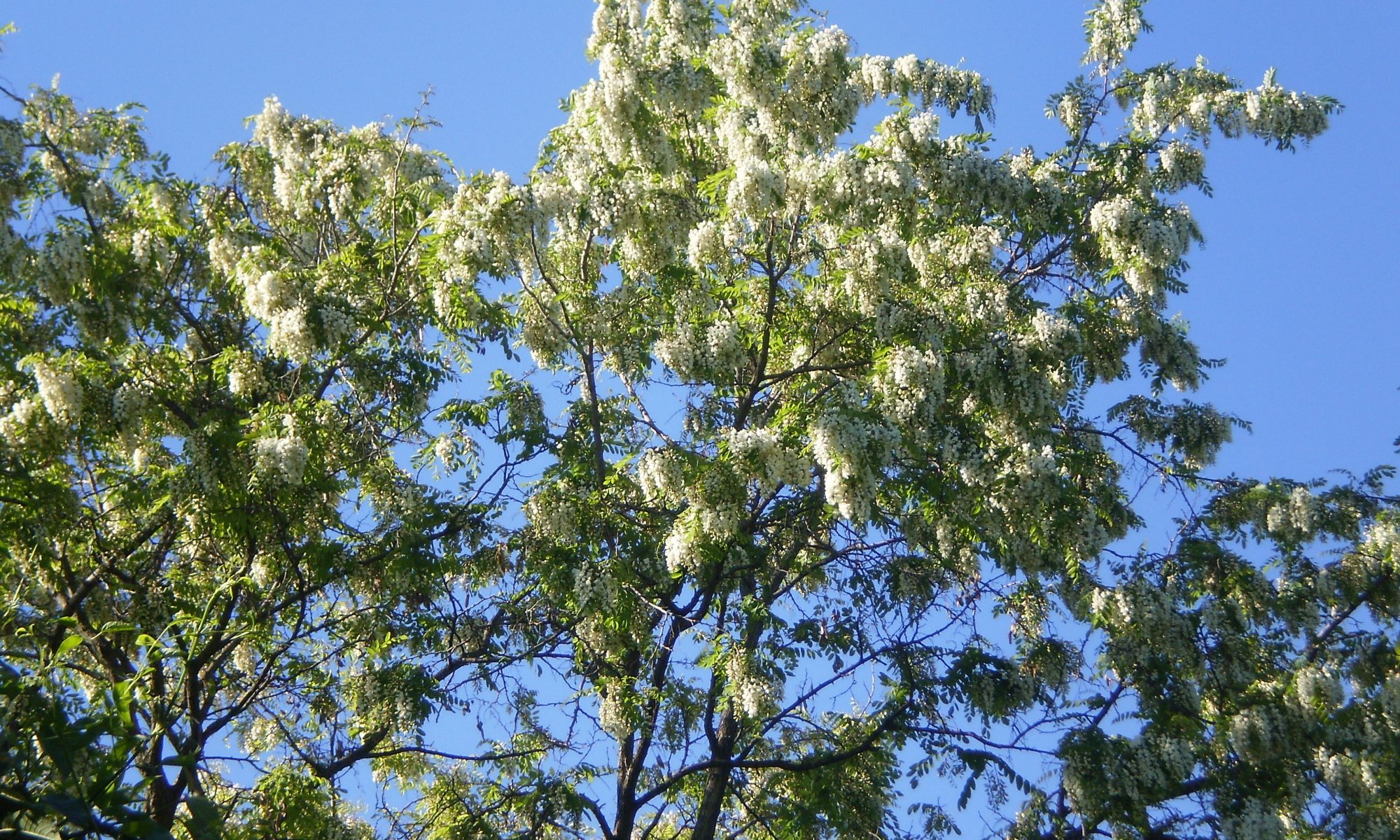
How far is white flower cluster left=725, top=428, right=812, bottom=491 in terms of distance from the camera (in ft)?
28.8

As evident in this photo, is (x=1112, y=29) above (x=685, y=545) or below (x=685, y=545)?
above

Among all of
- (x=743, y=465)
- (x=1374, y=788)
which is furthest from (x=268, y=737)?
(x=1374, y=788)

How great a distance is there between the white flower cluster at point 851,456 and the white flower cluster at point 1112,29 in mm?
6788

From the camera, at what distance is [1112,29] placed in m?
13.3

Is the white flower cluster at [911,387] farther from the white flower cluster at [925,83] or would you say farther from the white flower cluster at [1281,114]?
the white flower cluster at [1281,114]

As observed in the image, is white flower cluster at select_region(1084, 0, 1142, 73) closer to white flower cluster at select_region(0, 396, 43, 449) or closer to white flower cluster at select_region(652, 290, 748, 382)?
white flower cluster at select_region(652, 290, 748, 382)

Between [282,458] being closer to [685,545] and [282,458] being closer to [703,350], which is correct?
[685,545]

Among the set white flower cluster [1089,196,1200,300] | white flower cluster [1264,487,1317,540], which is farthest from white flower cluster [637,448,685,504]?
white flower cluster [1264,487,1317,540]

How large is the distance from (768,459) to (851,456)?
764 millimetres

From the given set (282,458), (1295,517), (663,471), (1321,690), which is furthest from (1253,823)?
(282,458)

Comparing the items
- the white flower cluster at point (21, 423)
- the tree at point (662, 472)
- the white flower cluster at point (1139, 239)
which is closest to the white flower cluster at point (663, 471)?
the tree at point (662, 472)

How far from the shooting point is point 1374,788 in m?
9.93

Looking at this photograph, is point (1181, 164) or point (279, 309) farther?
point (1181, 164)

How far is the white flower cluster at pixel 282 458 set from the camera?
8.06 metres
